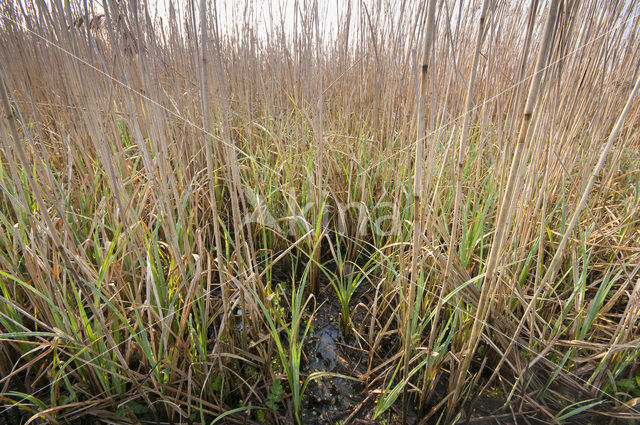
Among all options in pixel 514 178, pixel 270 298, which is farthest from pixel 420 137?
pixel 270 298

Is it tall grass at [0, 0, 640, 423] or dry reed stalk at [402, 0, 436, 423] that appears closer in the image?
dry reed stalk at [402, 0, 436, 423]

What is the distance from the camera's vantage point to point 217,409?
0.70 meters

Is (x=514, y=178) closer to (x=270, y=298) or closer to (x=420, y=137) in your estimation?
(x=420, y=137)

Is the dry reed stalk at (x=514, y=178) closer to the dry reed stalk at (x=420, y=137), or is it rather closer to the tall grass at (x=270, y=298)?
the tall grass at (x=270, y=298)

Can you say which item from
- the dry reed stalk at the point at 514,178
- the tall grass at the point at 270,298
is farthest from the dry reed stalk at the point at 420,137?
the dry reed stalk at the point at 514,178

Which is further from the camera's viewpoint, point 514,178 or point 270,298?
point 270,298

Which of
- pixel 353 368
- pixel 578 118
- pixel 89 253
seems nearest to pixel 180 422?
pixel 353 368

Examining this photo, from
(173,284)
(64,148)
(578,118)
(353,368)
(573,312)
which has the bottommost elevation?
(353,368)

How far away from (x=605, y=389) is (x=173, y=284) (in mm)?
1098

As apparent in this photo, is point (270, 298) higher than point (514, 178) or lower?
lower

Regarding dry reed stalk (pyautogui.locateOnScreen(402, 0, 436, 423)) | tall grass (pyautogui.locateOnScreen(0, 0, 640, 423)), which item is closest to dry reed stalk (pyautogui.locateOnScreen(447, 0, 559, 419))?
tall grass (pyautogui.locateOnScreen(0, 0, 640, 423))

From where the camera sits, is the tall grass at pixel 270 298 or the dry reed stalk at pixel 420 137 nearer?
the dry reed stalk at pixel 420 137

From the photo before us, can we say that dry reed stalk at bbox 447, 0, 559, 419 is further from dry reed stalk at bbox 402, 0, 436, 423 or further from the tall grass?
dry reed stalk at bbox 402, 0, 436, 423

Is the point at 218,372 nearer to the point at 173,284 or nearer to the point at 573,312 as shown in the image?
the point at 173,284
